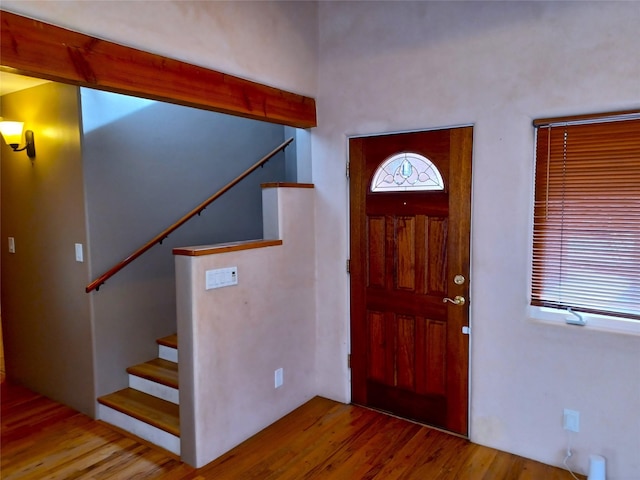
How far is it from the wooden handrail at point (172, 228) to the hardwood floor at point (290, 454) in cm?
100

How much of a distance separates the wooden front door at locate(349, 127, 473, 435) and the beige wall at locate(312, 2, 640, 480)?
9 centimetres

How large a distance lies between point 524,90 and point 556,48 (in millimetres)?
249

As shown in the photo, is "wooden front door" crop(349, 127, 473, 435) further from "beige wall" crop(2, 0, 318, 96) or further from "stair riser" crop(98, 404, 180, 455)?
"stair riser" crop(98, 404, 180, 455)

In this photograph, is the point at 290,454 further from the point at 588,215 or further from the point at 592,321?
the point at 588,215

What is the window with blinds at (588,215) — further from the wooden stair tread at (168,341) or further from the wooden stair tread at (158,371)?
the wooden stair tread at (168,341)

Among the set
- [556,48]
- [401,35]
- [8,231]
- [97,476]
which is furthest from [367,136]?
[8,231]

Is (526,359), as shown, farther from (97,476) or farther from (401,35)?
(97,476)

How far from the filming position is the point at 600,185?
233 centimetres

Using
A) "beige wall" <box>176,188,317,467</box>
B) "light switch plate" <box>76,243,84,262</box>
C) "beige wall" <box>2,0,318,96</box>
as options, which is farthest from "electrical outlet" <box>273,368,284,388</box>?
"beige wall" <box>2,0,318,96</box>

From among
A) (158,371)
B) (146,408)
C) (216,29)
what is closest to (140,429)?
(146,408)

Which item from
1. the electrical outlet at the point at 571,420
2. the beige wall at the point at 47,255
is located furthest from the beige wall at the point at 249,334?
the electrical outlet at the point at 571,420

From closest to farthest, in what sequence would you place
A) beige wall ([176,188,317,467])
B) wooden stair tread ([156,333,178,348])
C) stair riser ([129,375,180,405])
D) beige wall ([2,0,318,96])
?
beige wall ([2,0,318,96]), beige wall ([176,188,317,467]), stair riser ([129,375,180,405]), wooden stair tread ([156,333,178,348])

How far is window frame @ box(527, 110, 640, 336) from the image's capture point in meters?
2.29

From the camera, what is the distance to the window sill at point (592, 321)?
2.30 m
